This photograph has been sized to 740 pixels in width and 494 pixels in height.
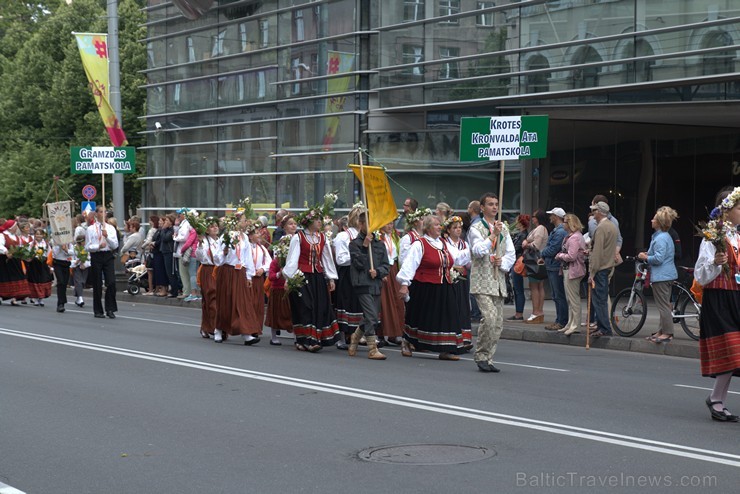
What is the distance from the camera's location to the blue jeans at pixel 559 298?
1728cm

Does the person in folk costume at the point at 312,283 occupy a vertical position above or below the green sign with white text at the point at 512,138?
below

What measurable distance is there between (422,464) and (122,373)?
5.61 meters

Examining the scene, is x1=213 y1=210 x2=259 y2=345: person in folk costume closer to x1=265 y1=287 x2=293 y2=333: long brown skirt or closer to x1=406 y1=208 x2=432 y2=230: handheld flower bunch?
x1=265 y1=287 x2=293 y2=333: long brown skirt

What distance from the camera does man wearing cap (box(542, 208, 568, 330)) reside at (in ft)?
56.6

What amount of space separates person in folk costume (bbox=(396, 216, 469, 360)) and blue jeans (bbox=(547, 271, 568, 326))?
11.6ft

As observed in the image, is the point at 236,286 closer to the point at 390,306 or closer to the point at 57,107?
the point at 390,306

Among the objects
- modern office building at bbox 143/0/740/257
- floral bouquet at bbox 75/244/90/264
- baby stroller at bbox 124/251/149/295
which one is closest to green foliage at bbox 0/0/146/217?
modern office building at bbox 143/0/740/257

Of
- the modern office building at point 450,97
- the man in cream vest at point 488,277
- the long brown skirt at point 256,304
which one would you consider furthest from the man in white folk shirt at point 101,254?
the man in cream vest at point 488,277

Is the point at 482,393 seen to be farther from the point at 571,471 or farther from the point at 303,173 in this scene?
the point at 303,173

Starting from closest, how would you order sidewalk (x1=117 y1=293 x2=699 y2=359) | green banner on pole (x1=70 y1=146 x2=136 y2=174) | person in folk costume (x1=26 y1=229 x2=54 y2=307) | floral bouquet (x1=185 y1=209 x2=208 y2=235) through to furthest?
sidewalk (x1=117 y1=293 x2=699 y2=359) < floral bouquet (x1=185 y1=209 x2=208 y2=235) < person in folk costume (x1=26 y1=229 x2=54 y2=307) < green banner on pole (x1=70 y1=146 x2=136 y2=174)

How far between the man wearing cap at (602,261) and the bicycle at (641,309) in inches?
8.2

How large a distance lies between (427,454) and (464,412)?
1774 millimetres

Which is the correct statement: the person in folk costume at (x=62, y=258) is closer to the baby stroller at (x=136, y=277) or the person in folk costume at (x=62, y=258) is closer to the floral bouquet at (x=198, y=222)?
the baby stroller at (x=136, y=277)

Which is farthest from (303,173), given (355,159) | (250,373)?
(250,373)
